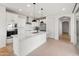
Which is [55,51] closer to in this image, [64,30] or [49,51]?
[49,51]

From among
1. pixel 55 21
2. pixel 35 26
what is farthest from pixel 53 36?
pixel 35 26

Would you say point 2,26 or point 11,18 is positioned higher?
point 11,18

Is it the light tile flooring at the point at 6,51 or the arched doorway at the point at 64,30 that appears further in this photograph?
the arched doorway at the point at 64,30

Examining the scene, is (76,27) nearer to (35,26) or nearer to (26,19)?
(35,26)

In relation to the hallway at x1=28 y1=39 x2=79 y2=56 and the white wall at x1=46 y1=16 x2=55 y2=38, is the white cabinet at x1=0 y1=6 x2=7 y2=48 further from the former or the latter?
the white wall at x1=46 y1=16 x2=55 y2=38

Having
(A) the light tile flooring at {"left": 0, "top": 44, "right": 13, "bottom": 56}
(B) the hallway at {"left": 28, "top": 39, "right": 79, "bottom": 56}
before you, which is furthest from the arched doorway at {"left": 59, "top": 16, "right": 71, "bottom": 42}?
(A) the light tile flooring at {"left": 0, "top": 44, "right": 13, "bottom": 56}

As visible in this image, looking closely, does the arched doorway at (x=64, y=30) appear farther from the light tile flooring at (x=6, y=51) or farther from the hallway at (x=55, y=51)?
the light tile flooring at (x=6, y=51)

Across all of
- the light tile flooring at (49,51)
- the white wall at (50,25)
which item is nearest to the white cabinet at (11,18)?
the light tile flooring at (49,51)

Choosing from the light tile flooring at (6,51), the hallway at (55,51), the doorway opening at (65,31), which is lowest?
the hallway at (55,51)

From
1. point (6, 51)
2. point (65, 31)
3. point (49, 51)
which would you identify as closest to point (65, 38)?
point (49, 51)

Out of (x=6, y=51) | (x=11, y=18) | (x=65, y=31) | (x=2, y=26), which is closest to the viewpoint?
(x=6, y=51)

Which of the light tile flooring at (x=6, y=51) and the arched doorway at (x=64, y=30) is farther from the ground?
the arched doorway at (x=64, y=30)

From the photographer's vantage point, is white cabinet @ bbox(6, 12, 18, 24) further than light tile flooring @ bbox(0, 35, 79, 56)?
Yes

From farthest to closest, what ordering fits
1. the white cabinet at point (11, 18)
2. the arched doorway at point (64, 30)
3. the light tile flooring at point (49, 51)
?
1. the arched doorway at point (64, 30)
2. the white cabinet at point (11, 18)
3. the light tile flooring at point (49, 51)
